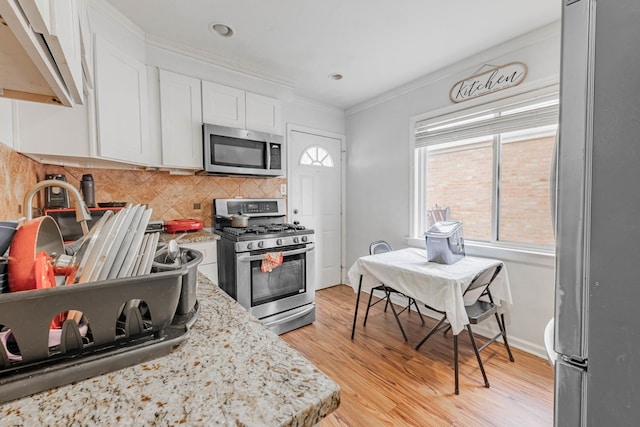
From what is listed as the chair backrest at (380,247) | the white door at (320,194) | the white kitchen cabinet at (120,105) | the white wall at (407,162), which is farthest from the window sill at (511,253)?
the white kitchen cabinet at (120,105)

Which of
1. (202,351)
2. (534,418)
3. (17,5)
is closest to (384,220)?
(534,418)

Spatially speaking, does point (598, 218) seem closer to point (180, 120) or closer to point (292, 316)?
point (292, 316)

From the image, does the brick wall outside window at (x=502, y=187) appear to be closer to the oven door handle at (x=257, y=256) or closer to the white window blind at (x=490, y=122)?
the white window blind at (x=490, y=122)

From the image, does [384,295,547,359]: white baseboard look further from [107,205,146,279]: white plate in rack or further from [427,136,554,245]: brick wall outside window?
[107,205,146,279]: white plate in rack

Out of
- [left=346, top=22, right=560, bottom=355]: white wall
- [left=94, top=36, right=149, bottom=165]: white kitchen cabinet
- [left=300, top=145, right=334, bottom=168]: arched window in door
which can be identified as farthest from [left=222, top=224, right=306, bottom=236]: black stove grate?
[left=346, top=22, right=560, bottom=355]: white wall

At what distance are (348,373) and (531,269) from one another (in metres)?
1.65

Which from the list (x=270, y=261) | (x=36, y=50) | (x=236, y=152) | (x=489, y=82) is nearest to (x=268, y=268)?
(x=270, y=261)

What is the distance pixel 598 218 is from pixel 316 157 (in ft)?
10.3

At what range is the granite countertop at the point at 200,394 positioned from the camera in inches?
14.9

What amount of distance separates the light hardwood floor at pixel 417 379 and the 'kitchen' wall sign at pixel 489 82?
2.16m

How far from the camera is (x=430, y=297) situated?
72.1 inches

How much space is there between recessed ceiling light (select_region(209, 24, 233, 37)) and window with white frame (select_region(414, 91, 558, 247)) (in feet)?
6.47

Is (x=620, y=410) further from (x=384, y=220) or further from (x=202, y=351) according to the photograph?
(x=384, y=220)

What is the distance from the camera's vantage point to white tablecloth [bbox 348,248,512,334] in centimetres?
170
